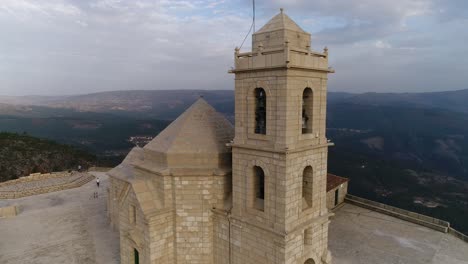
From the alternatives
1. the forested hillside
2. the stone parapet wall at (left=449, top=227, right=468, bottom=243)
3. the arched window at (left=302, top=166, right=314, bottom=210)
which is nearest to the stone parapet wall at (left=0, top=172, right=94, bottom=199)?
the forested hillside

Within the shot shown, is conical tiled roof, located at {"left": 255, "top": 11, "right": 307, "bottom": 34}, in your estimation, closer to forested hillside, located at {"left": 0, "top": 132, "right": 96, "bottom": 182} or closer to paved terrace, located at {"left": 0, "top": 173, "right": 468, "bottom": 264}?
paved terrace, located at {"left": 0, "top": 173, "right": 468, "bottom": 264}

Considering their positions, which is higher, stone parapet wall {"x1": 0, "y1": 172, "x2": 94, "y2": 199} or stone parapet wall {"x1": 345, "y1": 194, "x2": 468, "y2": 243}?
stone parapet wall {"x1": 0, "y1": 172, "x2": 94, "y2": 199}

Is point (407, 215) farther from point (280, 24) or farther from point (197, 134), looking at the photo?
point (280, 24)

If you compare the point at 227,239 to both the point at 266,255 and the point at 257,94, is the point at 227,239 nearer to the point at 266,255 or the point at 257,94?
the point at 266,255

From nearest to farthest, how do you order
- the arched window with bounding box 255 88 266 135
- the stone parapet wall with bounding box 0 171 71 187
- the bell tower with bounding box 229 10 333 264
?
the bell tower with bounding box 229 10 333 264 → the arched window with bounding box 255 88 266 135 → the stone parapet wall with bounding box 0 171 71 187

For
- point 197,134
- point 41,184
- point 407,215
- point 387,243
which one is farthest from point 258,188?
point 41,184

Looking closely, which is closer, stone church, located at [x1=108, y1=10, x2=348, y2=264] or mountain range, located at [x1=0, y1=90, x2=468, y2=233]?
stone church, located at [x1=108, y1=10, x2=348, y2=264]

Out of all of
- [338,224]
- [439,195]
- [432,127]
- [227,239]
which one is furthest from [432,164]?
Result: [227,239]

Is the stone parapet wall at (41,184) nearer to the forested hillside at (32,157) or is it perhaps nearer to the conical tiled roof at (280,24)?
the forested hillside at (32,157)
